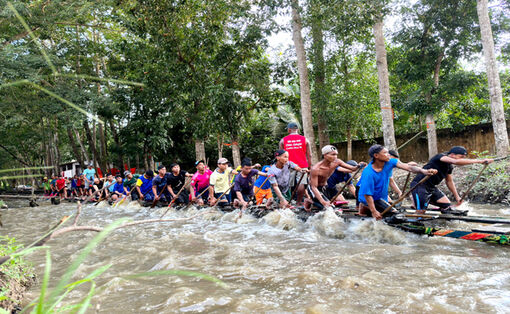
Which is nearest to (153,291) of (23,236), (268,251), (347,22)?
(268,251)

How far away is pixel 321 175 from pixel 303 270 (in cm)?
336

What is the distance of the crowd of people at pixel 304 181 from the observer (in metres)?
5.82

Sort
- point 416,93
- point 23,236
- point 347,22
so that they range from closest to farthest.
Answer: point 23,236 → point 347,22 → point 416,93

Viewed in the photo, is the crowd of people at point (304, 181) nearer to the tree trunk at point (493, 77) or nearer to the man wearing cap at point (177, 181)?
the man wearing cap at point (177, 181)

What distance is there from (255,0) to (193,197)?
640 cm

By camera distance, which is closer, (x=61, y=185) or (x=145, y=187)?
(x=145, y=187)

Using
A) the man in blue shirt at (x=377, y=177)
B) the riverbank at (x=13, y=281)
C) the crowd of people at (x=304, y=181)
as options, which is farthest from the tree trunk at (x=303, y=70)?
the riverbank at (x=13, y=281)

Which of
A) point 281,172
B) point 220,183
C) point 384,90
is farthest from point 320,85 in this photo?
point 281,172

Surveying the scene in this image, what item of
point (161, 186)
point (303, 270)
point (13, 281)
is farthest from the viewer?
point (161, 186)

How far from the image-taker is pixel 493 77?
991 cm

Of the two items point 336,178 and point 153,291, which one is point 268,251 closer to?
point 153,291

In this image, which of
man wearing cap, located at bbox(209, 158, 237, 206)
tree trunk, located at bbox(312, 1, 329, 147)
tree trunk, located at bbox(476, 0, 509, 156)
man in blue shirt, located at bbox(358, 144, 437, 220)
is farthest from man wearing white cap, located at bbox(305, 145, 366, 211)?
tree trunk, located at bbox(312, 1, 329, 147)

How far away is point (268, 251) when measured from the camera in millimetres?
5281

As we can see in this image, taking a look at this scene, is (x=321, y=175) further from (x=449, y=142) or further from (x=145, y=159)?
(x=145, y=159)
